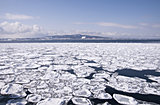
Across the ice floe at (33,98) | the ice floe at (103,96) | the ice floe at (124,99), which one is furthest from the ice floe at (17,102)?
the ice floe at (124,99)

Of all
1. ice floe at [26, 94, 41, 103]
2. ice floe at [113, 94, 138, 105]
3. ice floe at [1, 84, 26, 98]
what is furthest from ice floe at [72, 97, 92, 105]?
ice floe at [1, 84, 26, 98]

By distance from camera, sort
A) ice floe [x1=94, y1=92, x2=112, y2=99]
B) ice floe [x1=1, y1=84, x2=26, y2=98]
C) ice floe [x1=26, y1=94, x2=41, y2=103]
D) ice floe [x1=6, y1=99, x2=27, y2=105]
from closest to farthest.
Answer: ice floe [x1=6, y1=99, x2=27, y2=105] < ice floe [x1=26, y1=94, x2=41, y2=103] < ice floe [x1=94, y1=92, x2=112, y2=99] < ice floe [x1=1, y1=84, x2=26, y2=98]

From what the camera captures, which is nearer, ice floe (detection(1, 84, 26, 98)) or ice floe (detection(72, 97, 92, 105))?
ice floe (detection(72, 97, 92, 105))

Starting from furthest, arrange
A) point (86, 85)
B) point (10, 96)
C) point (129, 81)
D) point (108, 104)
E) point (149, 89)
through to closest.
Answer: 1. point (129, 81)
2. point (86, 85)
3. point (149, 89)
4. point (10, 96)
5. point (108, 104)

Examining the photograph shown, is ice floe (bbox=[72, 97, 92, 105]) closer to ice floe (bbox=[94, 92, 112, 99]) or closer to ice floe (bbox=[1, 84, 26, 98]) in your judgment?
ice floe (bbox=[94, 92, 112, 99])

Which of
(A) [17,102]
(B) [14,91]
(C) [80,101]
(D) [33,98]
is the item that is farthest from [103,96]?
(B) [14,91]

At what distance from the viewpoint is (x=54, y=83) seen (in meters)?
4.41

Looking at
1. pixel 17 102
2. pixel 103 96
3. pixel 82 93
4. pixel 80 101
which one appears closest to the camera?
pixel 17 102

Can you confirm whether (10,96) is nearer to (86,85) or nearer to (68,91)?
(68,91)

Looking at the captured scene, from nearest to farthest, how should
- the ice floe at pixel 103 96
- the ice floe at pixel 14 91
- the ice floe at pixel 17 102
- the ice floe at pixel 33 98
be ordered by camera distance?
the ice floe at pixel 17 102 < the ice floe at pixel 33 98 < the ice floe at pixel 103 96 < the ice floe at pixel 14 91

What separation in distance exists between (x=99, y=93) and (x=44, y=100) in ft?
4.72

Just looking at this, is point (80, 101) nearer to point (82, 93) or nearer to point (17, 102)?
point (82, 93)

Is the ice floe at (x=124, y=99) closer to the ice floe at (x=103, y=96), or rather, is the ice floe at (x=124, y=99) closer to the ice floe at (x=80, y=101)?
the ice floe at (x=103, y=96)

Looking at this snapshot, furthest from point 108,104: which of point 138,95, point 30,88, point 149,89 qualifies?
point 30,88
